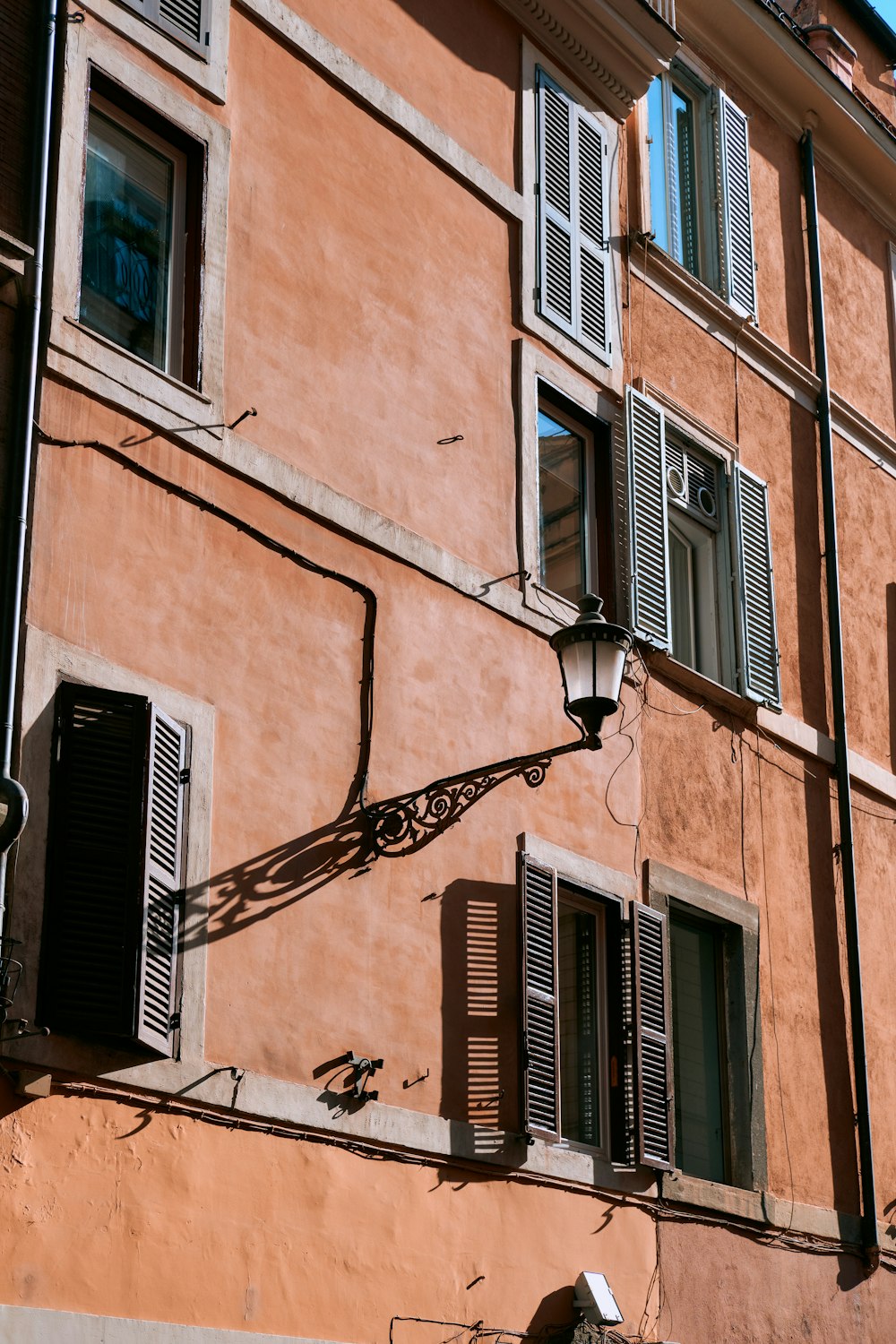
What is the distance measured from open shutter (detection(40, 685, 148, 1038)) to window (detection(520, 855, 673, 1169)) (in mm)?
2992

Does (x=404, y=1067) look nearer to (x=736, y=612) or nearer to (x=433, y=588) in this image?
(x=433, y=588)

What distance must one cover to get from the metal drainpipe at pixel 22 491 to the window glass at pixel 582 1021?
13.4 feet

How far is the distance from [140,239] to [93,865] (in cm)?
352

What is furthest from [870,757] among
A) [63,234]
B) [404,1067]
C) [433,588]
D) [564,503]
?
[63,234]

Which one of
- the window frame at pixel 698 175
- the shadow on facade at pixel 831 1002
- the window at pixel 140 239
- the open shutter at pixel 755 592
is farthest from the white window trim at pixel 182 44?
the shadow on facade at pixel 831 1002

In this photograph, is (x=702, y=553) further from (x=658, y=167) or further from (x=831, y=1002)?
(x=831, y=1002)

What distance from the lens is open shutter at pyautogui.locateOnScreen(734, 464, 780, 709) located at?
560 inches

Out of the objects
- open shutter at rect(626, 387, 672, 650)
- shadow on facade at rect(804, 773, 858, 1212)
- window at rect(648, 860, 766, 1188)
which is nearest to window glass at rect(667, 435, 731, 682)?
open shutter at rect(626, 387, 672, 650)

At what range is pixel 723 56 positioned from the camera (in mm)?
16469

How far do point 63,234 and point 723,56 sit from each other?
8.09 metres

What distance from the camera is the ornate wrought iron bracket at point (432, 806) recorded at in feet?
35.4

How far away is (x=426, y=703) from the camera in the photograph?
11391 millimetres

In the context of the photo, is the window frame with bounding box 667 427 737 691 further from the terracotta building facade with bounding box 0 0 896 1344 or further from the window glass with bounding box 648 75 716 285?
the window glass with bounding box 648 75 716 285

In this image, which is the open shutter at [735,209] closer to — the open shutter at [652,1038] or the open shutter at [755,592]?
the open shutter at [755,592]
